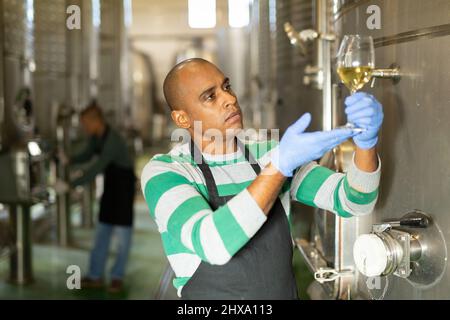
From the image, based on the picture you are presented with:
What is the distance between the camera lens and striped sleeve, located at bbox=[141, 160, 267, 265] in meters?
1.17

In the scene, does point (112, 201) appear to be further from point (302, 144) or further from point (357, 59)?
point (302, 144)

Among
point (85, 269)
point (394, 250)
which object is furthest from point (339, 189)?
point (85, 269)

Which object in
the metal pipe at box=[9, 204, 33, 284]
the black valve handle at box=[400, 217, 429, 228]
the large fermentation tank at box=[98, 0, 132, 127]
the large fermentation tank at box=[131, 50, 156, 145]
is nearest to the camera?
the black valve handle at box=[400, 217, 429, 228]

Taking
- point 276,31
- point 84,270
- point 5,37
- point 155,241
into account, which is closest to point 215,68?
point 5,37

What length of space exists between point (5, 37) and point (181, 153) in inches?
105

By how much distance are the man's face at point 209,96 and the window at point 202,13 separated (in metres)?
0.34

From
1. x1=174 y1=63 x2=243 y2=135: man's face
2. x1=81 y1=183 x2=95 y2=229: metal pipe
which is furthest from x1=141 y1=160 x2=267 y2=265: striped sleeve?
x1=81 y1=183 x2=95 y2=229: metal pipe

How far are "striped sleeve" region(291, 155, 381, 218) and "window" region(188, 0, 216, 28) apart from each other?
0.49m

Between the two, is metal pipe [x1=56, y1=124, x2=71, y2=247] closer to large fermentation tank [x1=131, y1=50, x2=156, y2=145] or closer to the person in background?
the person in background

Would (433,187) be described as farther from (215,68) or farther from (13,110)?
(13,110)

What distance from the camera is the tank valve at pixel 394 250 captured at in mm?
1511

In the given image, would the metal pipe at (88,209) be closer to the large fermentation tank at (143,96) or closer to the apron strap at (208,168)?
the apron strap at (208,168)

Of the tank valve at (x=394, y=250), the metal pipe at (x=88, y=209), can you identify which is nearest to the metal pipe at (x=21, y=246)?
the metal pipe at (x=88, y=209)

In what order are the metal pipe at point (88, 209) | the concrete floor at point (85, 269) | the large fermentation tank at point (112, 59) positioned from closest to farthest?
the concrete floor at point (85, 269) → the metal pipe at point (88, 209) → the large fermentation tank at point (112, 59)
